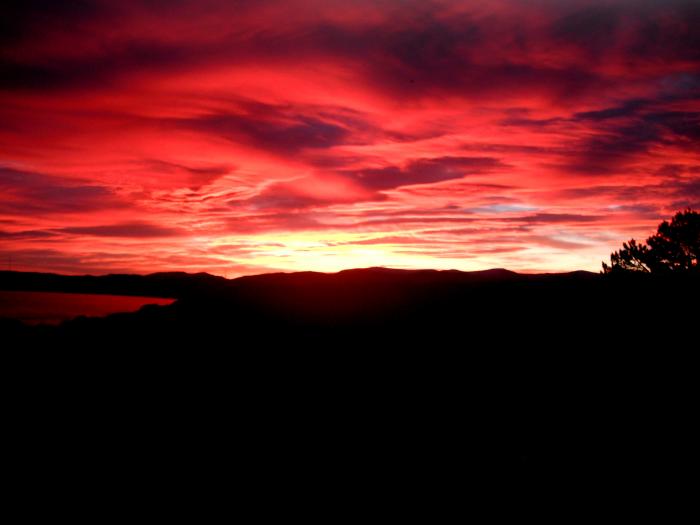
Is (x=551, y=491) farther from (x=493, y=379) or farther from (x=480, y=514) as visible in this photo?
(x=493, y=379)

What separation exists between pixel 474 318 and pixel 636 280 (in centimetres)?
275

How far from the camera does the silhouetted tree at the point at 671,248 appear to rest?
24.3 metres

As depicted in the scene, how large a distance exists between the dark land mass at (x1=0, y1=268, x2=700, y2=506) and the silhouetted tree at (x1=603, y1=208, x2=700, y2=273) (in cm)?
1972

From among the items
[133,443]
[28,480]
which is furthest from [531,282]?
[28,480]

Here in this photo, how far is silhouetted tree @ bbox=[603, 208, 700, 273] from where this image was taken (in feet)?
79.8

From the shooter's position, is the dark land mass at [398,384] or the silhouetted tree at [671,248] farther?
the silhouetted tree at [671,248]

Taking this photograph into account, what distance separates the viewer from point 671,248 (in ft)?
81.5

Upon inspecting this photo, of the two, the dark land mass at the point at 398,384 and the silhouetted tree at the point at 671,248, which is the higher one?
the silhouetted tree at the point at 671,248

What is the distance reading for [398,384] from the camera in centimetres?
618

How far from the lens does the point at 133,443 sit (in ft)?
16.3

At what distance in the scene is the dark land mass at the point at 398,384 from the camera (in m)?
4.73

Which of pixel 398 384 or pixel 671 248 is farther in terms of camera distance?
pixel 671 248

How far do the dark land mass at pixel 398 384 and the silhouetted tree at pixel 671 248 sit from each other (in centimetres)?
1972

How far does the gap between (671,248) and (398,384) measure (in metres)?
24.3
